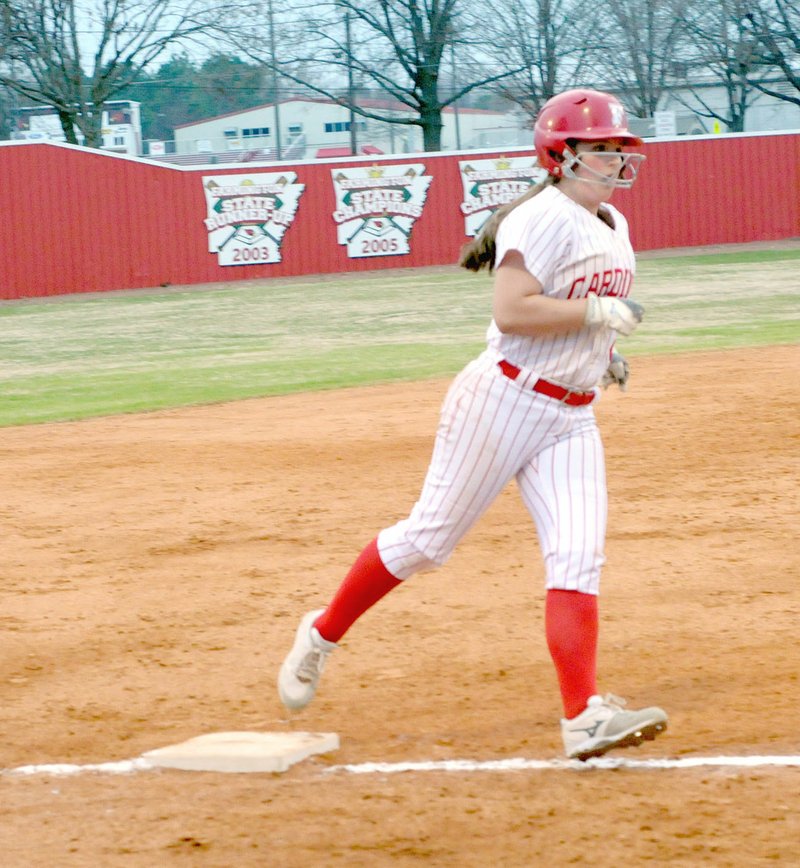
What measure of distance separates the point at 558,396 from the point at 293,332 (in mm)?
12839

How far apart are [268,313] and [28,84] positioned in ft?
69.6

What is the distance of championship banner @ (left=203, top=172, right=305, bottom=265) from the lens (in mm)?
26406

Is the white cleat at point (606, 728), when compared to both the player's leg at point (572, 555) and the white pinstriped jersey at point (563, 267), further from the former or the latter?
the white pinstriped jersey at point (563, 267)

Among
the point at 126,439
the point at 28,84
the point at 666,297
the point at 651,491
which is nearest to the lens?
the point at 651,491

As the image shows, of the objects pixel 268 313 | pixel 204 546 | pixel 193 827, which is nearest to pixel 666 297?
pixel 268 313

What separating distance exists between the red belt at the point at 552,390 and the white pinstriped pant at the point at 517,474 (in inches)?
0.6

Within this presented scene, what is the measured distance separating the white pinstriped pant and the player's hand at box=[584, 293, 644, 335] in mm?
253

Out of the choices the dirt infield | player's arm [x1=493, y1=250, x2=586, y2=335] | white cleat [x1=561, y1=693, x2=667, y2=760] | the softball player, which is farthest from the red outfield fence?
white cleat [x1=561, y1=693, x2=667, y2=760]

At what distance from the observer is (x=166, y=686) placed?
4.39 m

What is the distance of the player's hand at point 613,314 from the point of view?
3.36 m

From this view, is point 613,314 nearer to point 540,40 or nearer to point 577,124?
point 577,124

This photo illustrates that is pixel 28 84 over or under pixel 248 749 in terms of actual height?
over

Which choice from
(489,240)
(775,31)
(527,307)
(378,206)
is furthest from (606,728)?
(775,31)

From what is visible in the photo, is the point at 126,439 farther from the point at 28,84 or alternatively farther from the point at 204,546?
the point at 28,84
